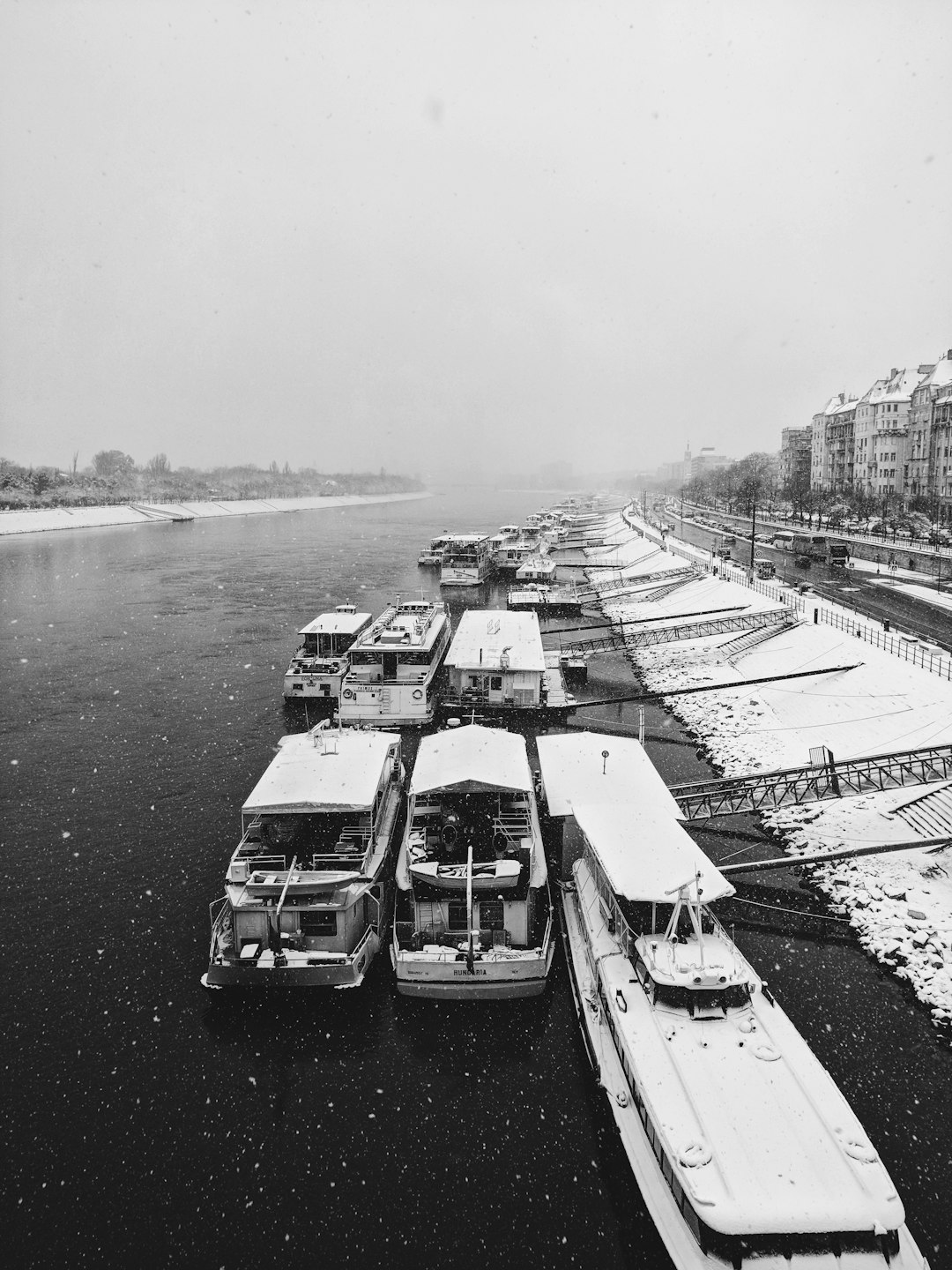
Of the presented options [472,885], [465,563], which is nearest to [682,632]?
[465,563]

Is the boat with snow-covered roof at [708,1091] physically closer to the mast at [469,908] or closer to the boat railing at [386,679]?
the mast at [469,908]

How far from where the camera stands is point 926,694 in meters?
32.3

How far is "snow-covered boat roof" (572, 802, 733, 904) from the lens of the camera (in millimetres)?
15672

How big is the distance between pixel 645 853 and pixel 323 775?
890 centimetres

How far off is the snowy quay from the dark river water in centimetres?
129

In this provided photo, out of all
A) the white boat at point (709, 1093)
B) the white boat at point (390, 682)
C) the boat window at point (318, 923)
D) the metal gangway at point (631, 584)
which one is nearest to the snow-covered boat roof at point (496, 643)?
the white boat at point (390, 682)

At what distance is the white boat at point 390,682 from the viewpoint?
117 feet

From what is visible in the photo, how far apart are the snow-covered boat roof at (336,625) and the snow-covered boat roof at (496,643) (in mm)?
5361

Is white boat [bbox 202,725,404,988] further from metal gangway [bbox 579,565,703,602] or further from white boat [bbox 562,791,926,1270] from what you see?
metal gangway [bbox 579,565,703,602]

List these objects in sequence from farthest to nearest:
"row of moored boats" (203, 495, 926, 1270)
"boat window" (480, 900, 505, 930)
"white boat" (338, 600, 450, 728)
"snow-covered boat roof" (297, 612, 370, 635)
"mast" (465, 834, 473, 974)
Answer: "snow-covered boat roof" (297, 612, 370, 635) → "white boat" (338, 600, 450, 728) → "boat window" (480, 900, 505, 930) → "mast" (465, 834, 473, 974) → "row of moored boats" (203, 495, 926, 1270)

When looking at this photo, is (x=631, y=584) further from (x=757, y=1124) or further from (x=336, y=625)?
(x=757, y=1124)

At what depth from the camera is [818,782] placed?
85.5ft

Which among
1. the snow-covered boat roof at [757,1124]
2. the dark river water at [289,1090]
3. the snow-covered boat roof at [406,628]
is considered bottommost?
the dark river water at [289,1090]

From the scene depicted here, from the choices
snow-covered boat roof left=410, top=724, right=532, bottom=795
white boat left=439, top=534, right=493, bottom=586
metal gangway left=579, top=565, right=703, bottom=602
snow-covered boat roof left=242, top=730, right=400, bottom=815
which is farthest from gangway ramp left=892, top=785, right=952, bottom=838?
white boat left=439, top=534, right=493, bottom=586
